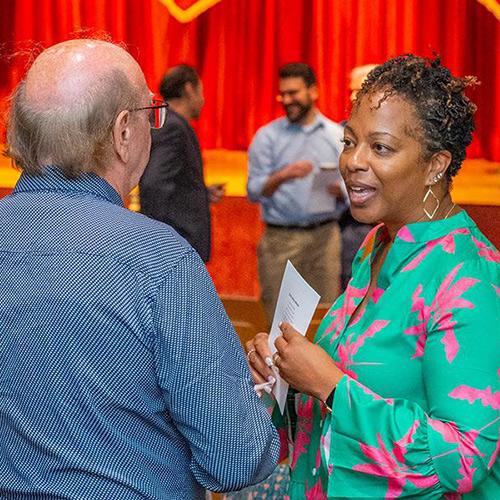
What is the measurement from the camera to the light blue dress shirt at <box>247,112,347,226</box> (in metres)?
5.55

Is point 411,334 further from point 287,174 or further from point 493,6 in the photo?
point 493,6

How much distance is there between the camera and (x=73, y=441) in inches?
57.4

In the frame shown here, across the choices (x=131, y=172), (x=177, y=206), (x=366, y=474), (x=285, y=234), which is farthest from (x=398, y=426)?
(x=285, y=234)

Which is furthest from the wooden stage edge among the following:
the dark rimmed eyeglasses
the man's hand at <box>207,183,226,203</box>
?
the dark rimmed eyeglasses

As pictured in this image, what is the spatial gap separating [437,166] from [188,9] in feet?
22.9

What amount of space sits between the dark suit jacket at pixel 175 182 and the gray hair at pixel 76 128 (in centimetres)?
306

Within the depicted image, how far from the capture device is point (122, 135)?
1.56 m

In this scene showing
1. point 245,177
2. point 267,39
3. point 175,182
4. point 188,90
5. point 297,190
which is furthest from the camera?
point 267,39

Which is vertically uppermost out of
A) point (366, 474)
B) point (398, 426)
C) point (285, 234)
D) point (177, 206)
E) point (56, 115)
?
point (56, 115)

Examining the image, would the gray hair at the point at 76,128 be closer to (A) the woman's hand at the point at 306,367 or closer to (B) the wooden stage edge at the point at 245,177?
(A) the woman's hand at the point at 306,367

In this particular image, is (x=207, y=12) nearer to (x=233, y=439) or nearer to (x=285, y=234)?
(x=285, y=234)

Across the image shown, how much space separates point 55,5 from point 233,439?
26.7 ft

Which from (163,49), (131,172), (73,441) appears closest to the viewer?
(73,441)

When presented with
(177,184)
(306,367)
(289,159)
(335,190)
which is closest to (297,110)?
(289,159)
